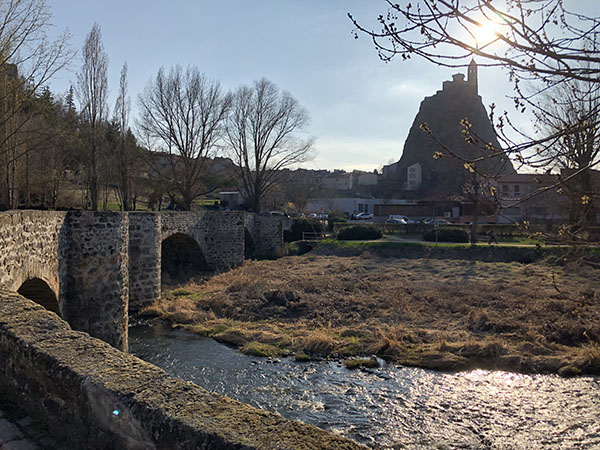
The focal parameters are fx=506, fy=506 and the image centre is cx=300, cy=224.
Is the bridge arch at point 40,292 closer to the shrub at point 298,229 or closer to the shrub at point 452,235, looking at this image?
the shrub at point 452,235

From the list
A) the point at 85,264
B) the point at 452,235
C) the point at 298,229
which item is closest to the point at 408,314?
the point at 85,264

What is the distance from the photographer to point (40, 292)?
28.0 feet

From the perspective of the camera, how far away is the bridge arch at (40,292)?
813 cm

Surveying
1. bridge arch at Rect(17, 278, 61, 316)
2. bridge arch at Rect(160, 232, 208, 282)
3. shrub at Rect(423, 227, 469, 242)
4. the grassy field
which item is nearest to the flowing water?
the grassy field

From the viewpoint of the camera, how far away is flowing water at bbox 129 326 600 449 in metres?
8.05

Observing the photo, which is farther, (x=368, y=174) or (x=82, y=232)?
(x=368, y=174)

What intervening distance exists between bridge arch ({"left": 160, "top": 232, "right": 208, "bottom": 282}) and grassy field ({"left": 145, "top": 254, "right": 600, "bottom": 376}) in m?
2.15

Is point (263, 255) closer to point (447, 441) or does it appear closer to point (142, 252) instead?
point (142, 252)

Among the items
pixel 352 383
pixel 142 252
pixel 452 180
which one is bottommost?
pixel 352 383

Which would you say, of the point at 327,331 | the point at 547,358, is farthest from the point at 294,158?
the point at 547,358

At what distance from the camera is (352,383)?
414 inches

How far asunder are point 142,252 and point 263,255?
1600 cm

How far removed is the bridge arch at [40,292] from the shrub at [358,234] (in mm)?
24826

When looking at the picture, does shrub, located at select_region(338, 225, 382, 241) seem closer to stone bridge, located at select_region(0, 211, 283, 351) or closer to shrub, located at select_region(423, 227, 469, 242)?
shrub, located at select_region(423, 227, 469, 242)
